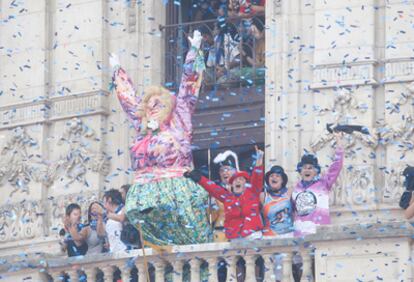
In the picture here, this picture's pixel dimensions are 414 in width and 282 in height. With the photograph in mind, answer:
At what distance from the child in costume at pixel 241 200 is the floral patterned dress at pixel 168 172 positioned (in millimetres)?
464

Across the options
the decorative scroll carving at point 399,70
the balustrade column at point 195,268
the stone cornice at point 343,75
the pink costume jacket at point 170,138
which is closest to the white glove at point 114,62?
the pink costume jacket at point 170,138

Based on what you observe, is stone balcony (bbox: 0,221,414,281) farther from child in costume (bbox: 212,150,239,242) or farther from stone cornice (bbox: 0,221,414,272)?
child in costume (bbox: 212,150,239,242)

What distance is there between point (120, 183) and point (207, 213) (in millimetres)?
2216

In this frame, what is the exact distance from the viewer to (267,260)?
1271 inches

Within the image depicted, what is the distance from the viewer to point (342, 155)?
3300 cm

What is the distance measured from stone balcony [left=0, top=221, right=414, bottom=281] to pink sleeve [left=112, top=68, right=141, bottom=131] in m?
1.85

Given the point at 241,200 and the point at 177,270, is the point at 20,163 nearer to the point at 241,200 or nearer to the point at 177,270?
the point at 177,270

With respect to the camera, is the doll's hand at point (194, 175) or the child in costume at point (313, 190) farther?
the doll's hand at point (194, 175)

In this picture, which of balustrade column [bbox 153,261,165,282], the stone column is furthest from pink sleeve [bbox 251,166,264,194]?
balustrade column [bbox 153,261,165,282]

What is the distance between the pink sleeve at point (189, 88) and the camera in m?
33.7

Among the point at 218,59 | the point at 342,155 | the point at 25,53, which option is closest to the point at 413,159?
the point at 342,155

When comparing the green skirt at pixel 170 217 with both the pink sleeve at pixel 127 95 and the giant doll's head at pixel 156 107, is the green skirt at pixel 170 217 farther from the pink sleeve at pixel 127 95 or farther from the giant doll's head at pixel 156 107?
the pink sleeve at pixel 127 95

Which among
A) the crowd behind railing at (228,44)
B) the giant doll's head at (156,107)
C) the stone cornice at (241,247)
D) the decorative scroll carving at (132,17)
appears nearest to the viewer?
the stone cornice at (241,247)

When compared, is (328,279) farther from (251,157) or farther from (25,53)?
(25,53)
